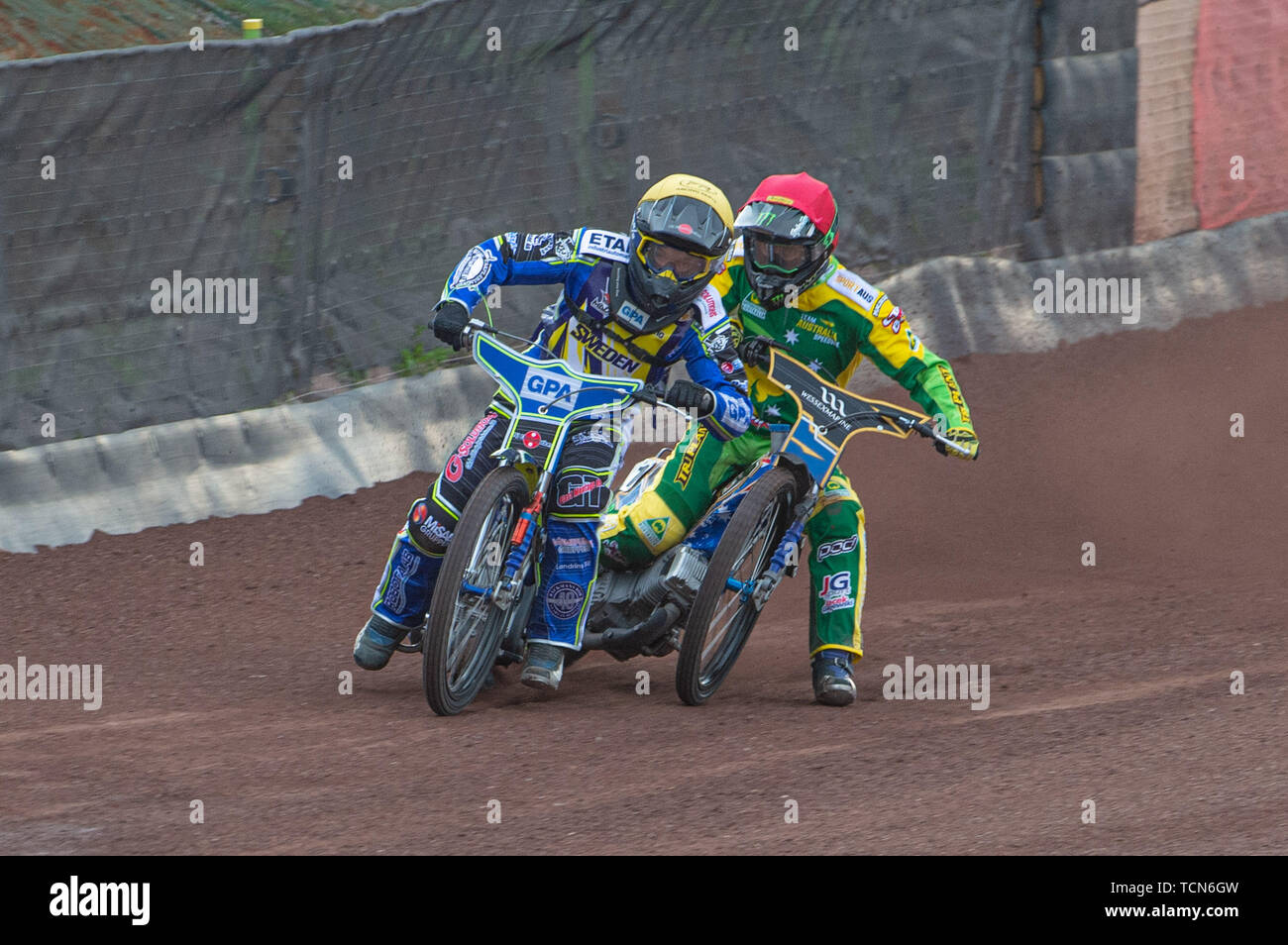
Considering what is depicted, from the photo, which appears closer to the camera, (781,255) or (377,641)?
(377,641)

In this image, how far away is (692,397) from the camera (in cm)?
639

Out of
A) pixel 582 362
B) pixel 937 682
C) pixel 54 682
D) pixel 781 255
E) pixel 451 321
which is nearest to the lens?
pixel 451 321

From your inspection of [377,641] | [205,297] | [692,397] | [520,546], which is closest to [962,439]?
[692,397]

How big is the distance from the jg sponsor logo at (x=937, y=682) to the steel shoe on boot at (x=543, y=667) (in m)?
1.51

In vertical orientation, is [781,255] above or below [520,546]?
above

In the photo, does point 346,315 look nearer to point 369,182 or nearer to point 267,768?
point 369,182

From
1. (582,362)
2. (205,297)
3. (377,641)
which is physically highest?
(205,297)

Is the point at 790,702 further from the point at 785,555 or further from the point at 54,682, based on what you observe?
the point at 54,682

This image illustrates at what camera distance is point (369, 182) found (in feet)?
32.5

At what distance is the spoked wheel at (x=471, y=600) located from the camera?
5980mm

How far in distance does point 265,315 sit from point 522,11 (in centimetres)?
267

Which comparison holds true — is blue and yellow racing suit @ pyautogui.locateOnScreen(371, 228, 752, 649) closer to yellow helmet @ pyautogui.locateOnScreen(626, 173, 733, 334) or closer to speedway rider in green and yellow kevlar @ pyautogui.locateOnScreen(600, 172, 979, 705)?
yellow helmet @ pyautogui.locateOnScreen(626, 173, 733, 334)

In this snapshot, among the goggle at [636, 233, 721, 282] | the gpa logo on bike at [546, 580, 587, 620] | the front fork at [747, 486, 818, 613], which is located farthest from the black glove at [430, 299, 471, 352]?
the front fork at [747, 486, 818, 613]

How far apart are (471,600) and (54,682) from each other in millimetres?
2121
